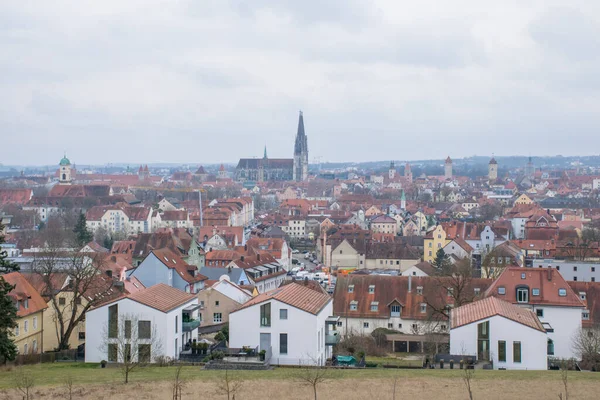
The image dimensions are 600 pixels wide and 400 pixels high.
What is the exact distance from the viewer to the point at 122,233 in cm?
Result: 9700

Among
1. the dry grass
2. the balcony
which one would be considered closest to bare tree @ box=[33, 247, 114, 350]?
the balcony

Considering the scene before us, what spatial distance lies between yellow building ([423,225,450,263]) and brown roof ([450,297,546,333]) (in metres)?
45.2

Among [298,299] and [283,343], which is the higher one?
[298,299]

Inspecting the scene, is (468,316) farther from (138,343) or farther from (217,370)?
(138,343)

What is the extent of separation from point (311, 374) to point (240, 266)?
3462 centimetres

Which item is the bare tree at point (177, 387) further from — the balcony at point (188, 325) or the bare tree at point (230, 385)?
the balcony at point (188, 325)

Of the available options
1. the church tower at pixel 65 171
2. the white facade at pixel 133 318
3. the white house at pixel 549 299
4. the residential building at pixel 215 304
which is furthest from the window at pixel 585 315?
the church tower at pixel 65 171

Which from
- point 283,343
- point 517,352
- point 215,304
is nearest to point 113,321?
point 283,343

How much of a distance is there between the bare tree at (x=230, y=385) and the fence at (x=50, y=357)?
33.1 ft

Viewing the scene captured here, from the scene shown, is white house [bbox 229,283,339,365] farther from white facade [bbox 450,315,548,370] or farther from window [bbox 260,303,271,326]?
white facade [bbox 450,315,548,370]

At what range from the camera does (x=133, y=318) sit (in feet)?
100

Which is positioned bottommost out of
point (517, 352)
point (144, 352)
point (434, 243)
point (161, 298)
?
point (434, 243)

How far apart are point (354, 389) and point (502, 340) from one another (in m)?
9.53

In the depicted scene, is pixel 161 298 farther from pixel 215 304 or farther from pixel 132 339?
pixel 215 304
